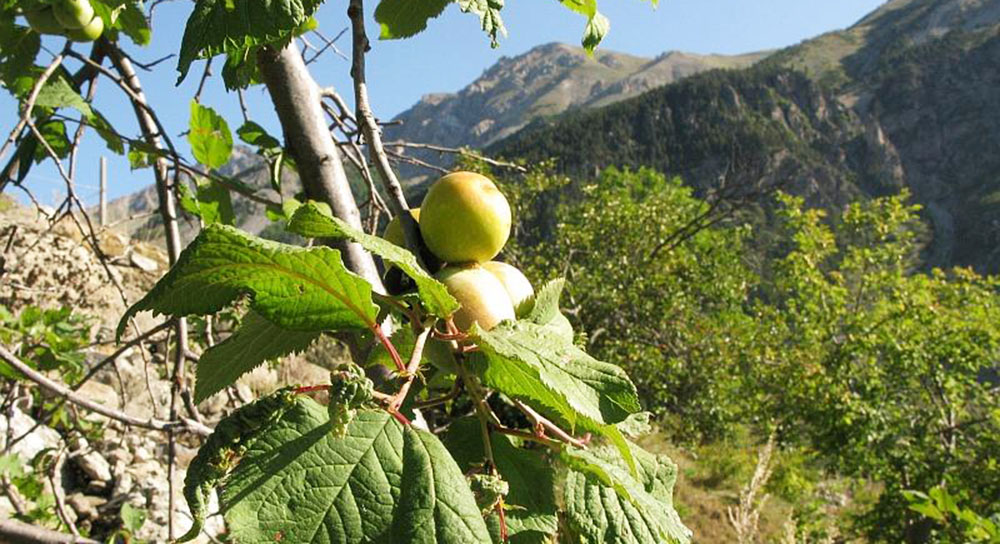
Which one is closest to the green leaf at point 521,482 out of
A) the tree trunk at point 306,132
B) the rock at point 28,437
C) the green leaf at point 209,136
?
the tree trunk at point 306,132

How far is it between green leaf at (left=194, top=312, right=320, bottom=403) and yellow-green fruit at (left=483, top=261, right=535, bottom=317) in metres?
0.32

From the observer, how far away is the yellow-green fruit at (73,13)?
1.58m

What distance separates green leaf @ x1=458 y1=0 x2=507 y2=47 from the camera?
91cm

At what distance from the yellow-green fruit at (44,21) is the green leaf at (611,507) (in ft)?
5.68

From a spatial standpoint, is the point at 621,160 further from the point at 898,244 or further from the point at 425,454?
the point at 425,454

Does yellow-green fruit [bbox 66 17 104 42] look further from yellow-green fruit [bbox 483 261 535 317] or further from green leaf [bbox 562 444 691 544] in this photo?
green leaf [bbox 562 444 691 544]

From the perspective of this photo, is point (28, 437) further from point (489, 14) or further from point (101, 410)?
point (489, 14)

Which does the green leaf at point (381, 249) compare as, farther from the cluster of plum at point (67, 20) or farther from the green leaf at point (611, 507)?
the cluster of plum at point (67, 20)

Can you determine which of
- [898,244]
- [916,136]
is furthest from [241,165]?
[898,244]

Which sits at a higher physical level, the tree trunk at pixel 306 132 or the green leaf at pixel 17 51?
the green leaf at pixel 17 51

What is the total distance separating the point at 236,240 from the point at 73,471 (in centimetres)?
490

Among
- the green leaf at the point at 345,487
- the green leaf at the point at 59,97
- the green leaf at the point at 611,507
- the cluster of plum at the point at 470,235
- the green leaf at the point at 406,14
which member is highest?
the green leaf at the point at 59,97

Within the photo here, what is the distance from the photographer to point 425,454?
1.93 feet

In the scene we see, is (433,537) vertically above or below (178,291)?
below
